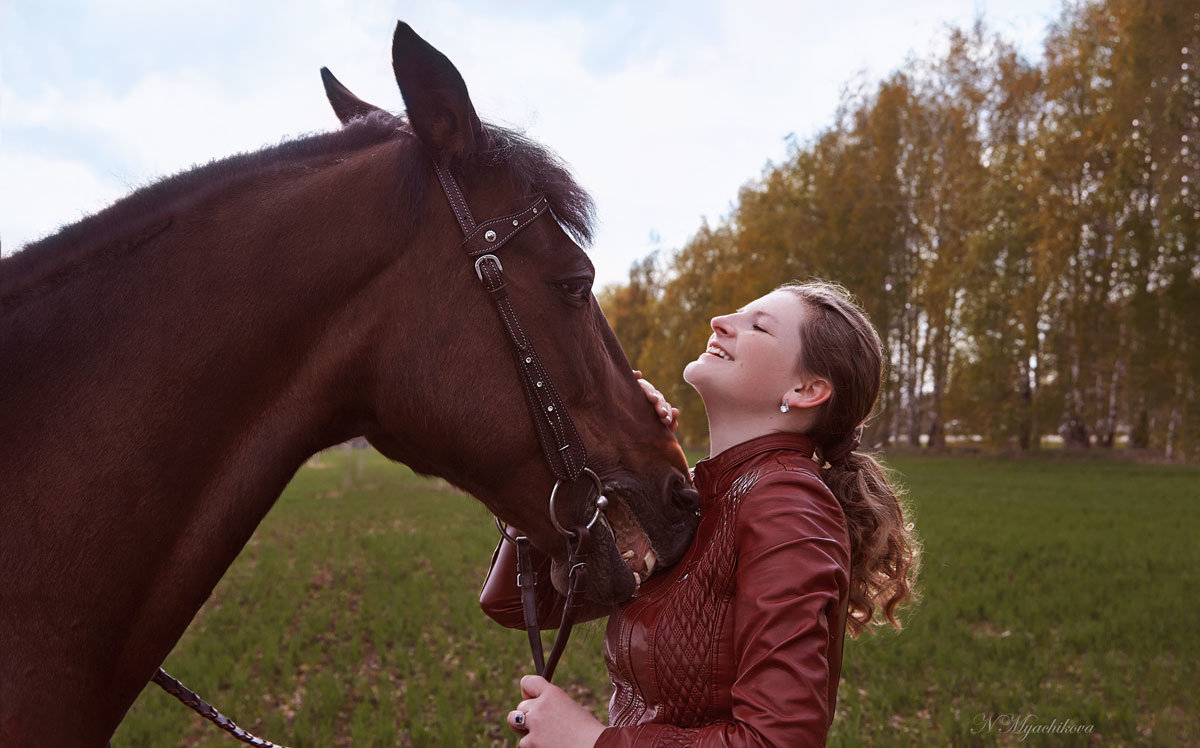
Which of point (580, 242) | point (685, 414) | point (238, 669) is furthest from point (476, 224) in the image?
point (685, 414)

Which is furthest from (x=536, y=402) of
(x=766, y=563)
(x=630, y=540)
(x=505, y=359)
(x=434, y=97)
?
(x=434, y=97)

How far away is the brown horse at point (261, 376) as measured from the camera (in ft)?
4.94

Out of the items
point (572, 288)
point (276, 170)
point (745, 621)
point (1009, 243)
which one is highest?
point (1009, 243)

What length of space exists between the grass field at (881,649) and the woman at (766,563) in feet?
1.87

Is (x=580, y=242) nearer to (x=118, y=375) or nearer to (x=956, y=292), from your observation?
(x=118, y=375)

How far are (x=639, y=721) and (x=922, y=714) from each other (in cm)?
551

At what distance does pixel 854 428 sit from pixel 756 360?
15.2 inches

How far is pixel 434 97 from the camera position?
1.81 meters

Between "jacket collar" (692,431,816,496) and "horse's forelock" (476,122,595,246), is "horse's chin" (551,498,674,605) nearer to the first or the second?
"jacket collar" (692,431,816,496)

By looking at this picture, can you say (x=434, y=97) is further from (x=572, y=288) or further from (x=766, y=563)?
(x=766, y=563)

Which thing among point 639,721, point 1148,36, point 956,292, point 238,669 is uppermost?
point 1148,36

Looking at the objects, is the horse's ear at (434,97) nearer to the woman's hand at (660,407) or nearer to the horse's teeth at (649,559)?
the woman's hand at (660,407)

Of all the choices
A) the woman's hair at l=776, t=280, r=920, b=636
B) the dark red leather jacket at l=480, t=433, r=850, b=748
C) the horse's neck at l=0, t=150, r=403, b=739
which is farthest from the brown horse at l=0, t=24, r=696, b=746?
the woman's hair at l=776, t=280, r=920, b=636

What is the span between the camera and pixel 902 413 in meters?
32.4
